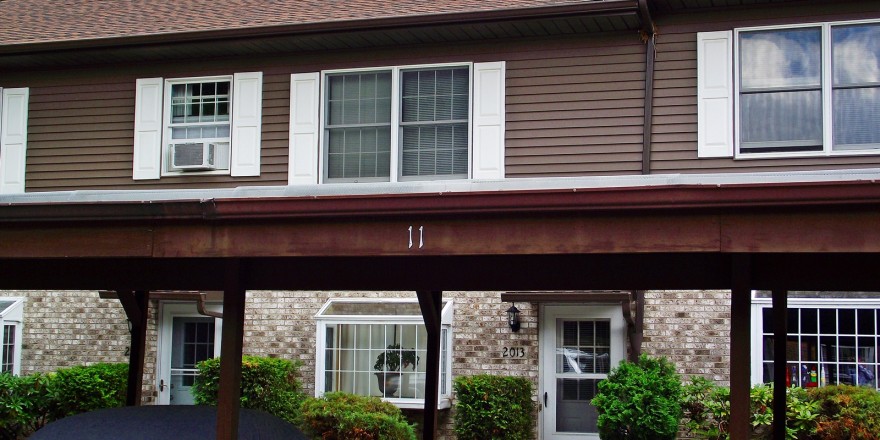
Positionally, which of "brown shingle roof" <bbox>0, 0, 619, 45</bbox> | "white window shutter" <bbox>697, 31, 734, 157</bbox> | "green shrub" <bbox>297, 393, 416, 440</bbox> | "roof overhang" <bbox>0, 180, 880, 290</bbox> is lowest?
"green shrub" <bbox>297, 393, 416, 440</bbox>

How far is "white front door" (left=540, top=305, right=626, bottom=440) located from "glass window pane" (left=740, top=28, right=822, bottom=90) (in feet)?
11.7

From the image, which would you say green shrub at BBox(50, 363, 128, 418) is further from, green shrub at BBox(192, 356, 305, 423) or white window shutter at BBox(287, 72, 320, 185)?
white window shutter at BBox(287, 72, 320, 185)

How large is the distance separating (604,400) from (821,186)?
6772 millimetres

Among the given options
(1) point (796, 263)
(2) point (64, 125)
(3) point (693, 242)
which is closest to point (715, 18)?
(1) point (796, 263)

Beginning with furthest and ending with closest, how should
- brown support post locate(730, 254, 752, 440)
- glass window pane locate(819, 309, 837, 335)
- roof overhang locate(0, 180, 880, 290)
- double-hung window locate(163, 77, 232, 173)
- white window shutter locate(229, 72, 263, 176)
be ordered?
double-hung window locate(163, 77, 232, 173) → white window shutter locate(229, 72, 263, 176) → glass window pane locate(819, 309, 837, 335) → brown support post locate(730, 254, 752, 440) → roof overhang locate(0, 180, 880, 290)

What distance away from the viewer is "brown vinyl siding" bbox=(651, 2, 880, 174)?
11164 mm

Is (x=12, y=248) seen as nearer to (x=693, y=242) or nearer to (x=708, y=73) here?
(x=693, y=242)

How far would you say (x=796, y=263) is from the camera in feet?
20.4

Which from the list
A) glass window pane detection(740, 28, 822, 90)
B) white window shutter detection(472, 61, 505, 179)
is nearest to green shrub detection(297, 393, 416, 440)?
white window shutter detection(472, 61, 505, 179)

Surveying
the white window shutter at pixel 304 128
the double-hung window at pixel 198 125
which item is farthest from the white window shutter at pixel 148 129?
the white window shutter at pixel 304 128

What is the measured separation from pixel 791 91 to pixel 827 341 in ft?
10.2

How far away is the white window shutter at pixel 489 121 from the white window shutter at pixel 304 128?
199 centimetres

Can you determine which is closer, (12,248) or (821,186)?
(821,186)

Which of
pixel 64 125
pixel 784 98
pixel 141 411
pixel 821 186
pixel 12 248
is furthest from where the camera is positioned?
pixel 64 125
